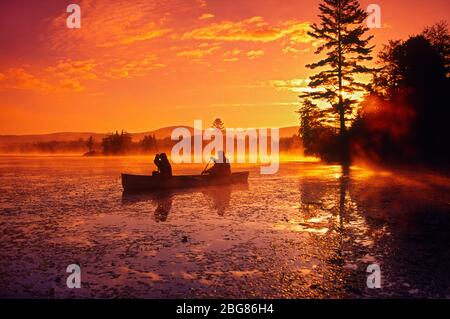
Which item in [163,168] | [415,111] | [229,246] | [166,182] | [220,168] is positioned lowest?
[229,246]

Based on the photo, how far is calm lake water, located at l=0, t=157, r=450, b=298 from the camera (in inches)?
251

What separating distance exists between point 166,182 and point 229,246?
1248cm

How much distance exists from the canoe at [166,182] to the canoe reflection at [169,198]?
586 mm

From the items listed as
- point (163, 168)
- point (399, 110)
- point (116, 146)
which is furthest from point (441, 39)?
point (116, 146)

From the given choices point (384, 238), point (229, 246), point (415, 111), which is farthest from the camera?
point (415, 111)

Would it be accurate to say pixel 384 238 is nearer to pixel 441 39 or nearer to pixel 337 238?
pixel 337 238

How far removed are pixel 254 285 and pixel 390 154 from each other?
33520 millimetres

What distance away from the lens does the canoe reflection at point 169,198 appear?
14.1 meters

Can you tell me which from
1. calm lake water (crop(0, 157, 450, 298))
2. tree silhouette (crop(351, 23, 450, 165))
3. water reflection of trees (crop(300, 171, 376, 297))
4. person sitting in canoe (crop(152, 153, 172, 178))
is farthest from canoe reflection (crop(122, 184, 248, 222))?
tree silhouette (crop(351, 23, 450, 165))

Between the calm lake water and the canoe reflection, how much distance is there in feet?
0.46

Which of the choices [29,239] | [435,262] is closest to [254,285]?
[435,262]

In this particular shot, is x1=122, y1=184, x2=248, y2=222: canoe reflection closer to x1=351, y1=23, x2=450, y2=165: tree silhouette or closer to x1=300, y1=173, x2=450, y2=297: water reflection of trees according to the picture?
x1=300, y1=173, x2=450, y2=297: water reflection of trees

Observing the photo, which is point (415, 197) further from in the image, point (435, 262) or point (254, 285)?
point (254, 285)

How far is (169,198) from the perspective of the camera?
17.9 meters
